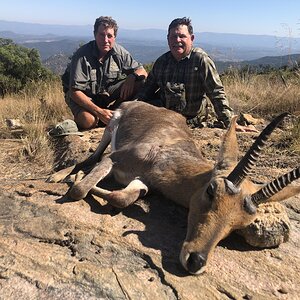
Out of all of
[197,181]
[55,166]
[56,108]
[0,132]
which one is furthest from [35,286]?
[56,108]

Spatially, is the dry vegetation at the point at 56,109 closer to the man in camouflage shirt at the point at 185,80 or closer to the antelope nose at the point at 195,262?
the man in camouflage shirt at the point at 185,80

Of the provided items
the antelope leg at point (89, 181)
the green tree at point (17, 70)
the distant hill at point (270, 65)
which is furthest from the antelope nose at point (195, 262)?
the green tree at point (17, 70)

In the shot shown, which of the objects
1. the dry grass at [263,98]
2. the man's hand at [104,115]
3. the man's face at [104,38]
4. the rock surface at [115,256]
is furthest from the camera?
the dry grass at [263,98]

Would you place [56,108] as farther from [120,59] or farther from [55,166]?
[55,166]

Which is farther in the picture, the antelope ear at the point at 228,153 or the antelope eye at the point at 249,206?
the antelope ear at the point at 228,153

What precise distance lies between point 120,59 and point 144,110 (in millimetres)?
2366

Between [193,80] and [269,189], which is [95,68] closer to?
[193,80]

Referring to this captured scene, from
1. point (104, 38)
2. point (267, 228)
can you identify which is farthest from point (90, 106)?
point (267, 228)

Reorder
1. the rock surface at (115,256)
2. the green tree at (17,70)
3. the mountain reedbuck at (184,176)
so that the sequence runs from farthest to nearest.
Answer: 1. the green tree at (17,70)
2. the mountain reedbuck at (184,176)
3. the rock surface at (115,256)

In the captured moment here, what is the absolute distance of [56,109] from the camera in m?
10.9

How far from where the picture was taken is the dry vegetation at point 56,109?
26.1 ft

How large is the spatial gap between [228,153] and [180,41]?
3.95m

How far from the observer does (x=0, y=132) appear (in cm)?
922

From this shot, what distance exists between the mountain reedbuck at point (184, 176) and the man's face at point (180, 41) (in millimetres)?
1324
